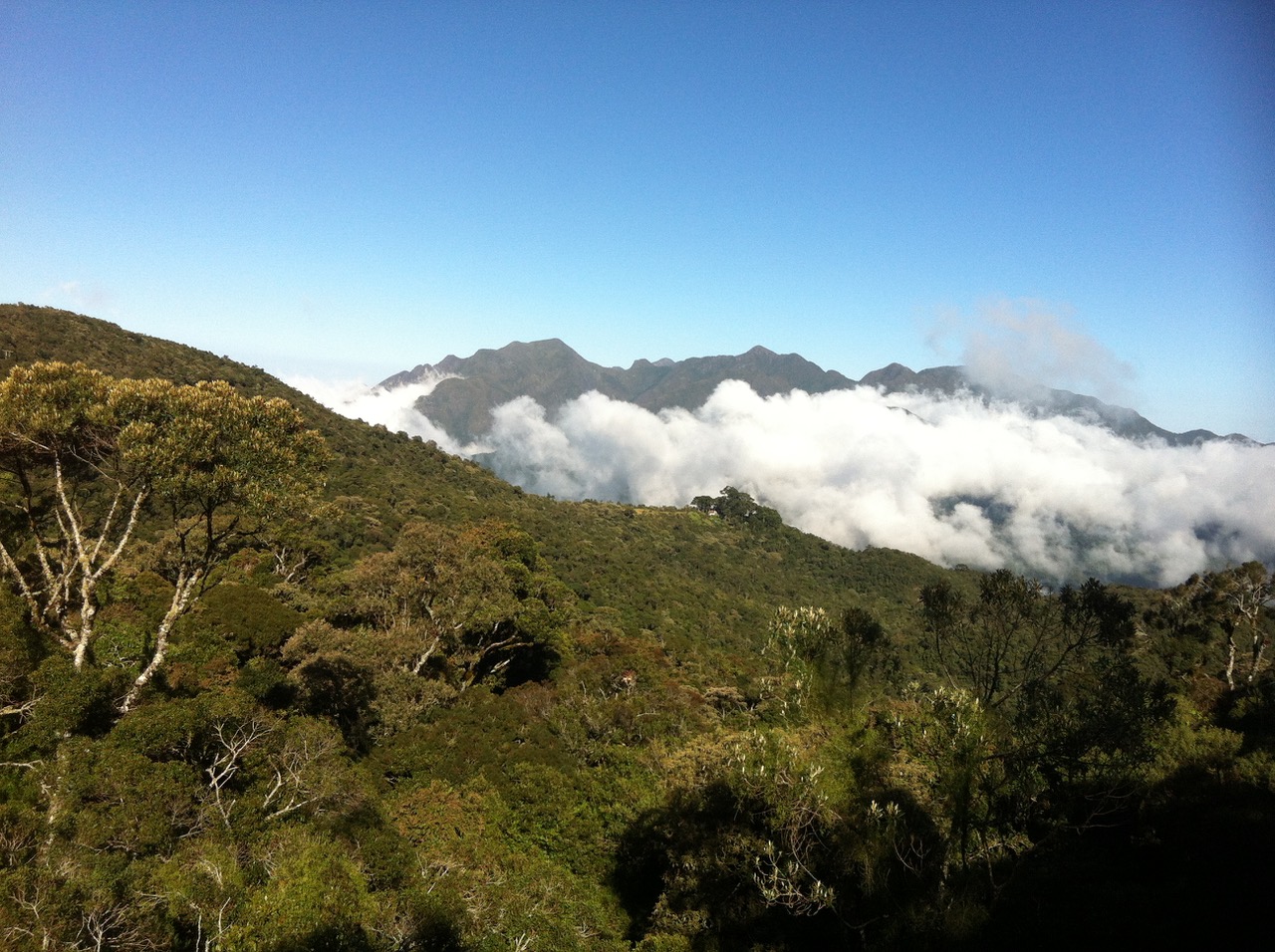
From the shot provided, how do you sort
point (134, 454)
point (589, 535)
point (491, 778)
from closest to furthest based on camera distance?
point (134, 454)
point (491, 778)
point (589, 535)

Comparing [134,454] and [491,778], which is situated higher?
[134,454]

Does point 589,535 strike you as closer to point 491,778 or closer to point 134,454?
point 491,778

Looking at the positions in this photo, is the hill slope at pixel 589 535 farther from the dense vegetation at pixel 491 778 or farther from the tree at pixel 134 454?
the tree at pixel 134 454

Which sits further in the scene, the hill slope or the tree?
the hill slope

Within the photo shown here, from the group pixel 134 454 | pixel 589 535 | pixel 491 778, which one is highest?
pixel 134 454

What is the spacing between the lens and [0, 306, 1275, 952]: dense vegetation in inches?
397

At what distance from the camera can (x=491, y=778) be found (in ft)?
64.6

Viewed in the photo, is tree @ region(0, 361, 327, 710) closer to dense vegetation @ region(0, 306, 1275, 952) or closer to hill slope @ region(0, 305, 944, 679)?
dense vegetation @ region(0, 306, 1275, 952)

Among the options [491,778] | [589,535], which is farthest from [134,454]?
[589,535]

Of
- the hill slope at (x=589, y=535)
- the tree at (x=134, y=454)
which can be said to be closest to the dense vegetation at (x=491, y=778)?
the tree at (x=134, y=454)

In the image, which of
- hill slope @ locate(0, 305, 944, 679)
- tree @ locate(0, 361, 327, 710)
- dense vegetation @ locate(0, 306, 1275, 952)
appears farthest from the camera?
hill slope @ locate(0, 305, 944, 679)

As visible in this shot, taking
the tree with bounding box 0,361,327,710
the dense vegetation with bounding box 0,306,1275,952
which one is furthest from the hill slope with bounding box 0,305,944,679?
the tree with bounding box 0,361,327,710

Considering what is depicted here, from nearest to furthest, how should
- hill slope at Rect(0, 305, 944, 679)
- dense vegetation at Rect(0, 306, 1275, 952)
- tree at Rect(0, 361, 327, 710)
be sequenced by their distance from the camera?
dense vegetation at Rect(0, 306, 1275, 952), tree at Rect(0, 361, 327, 710), hill slope at Rect(0, 305, 944, 679)

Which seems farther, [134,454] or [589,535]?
[589,535]
